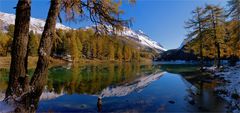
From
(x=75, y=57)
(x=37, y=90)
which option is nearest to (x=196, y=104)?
(x=37, y=90)

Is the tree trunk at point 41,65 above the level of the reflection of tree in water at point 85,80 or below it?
above

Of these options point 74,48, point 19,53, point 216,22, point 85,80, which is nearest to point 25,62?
point 19,53

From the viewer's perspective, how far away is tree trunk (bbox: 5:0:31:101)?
4723mm

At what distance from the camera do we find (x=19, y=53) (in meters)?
4.80

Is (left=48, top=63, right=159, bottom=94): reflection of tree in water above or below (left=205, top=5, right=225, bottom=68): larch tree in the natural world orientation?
below

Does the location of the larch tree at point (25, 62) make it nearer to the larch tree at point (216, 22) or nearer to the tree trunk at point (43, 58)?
the tree trunk at point (43, 58)

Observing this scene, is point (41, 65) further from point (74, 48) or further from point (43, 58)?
point (74, 48)

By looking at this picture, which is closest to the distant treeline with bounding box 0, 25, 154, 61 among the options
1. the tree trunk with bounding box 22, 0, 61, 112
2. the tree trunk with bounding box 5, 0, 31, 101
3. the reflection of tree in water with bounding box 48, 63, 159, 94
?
the reflection of tree in water with bounding box 48, 63, 159, 94

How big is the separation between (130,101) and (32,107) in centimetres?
1254

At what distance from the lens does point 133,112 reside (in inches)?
531

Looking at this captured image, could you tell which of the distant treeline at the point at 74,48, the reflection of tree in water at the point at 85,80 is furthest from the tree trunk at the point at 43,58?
the distant treeline at the point at 74,48

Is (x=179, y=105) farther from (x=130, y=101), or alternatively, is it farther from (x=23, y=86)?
(x=23, y=86)

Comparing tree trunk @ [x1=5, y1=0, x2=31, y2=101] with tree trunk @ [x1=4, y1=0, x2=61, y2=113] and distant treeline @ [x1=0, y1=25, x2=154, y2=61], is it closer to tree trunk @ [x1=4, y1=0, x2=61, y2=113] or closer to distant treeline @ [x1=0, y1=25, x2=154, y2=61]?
tree trunk @ [x1=4, y1=0, x2=61, y2=113]

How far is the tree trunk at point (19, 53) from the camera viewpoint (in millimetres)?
4723
